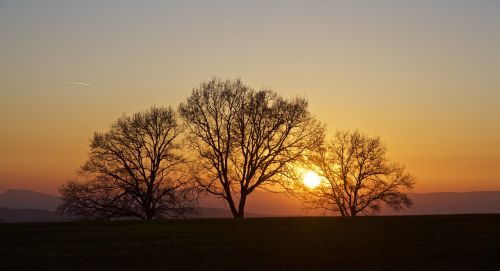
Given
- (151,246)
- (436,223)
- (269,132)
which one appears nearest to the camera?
(151,246)

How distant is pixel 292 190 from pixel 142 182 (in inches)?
591

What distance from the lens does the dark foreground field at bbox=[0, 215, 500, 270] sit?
1722cm

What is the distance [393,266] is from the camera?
16453 mm

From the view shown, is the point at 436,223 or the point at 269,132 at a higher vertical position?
the point at 269,132

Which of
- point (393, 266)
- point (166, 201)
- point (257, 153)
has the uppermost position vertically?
point (257, 153)

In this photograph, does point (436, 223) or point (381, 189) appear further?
point (381, 189)

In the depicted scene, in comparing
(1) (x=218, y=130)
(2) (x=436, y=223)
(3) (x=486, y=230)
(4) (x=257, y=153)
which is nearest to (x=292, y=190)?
(4) (x=257, y=153)

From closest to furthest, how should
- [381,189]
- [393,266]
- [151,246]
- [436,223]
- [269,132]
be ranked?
[393,266] < [151,246] < [436,223] < [269,132] < [381,189]

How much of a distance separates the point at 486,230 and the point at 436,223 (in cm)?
407

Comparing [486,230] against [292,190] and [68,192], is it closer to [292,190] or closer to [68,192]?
[292,190]

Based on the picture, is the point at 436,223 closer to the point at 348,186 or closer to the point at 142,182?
the point at 142,182

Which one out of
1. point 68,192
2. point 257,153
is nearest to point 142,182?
point 68,192

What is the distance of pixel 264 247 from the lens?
20.8 meters

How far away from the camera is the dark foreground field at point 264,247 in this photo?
17.2m
